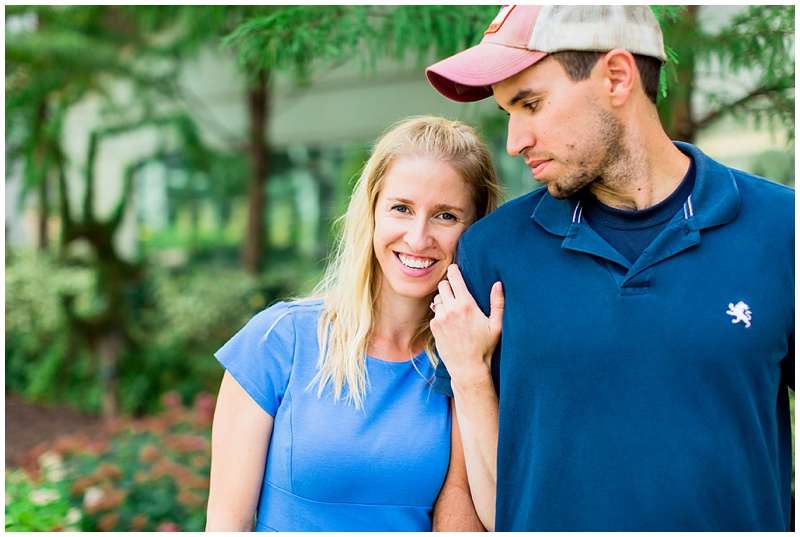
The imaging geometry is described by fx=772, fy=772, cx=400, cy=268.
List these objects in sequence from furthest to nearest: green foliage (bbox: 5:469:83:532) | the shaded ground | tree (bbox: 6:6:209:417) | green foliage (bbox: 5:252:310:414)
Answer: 1. green foliage (bbox: 5:252:310:414)
2. the shaded ground
3. tree (bbox: 6:6:209:417)
4. green foliage (bbox: 5:469:83:532)

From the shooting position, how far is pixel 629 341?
1711 mm

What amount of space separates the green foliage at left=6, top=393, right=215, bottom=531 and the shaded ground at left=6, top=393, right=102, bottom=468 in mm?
1814

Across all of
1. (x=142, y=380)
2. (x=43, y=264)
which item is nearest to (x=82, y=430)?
(x=142, y=380)

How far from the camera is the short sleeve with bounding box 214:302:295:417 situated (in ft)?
7.10

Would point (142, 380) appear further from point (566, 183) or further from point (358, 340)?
point (566, 183)

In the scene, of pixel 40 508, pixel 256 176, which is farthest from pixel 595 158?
pixel 256 176

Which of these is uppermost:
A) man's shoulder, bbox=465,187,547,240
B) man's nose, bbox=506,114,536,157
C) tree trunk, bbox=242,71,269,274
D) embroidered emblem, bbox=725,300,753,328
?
man's nose, bbox=506,114,536,157

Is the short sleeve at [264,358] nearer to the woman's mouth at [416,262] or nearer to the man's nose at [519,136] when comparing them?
the woman's mouth at [416,262]

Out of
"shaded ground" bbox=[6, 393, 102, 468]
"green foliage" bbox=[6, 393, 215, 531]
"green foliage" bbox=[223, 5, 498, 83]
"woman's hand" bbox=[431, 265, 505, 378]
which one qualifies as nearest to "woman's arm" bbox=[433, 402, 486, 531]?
"woman's hand" bbox=[431, 265, 505, 378]

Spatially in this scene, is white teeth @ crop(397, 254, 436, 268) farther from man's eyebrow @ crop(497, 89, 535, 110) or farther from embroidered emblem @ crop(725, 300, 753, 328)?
embroidered emblem @ crop(725, 300, 753, 328)

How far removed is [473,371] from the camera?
6.60ft

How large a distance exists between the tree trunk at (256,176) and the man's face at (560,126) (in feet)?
25.9

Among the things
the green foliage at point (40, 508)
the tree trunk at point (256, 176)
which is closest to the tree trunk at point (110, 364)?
the tree trunk at point (256, 176)

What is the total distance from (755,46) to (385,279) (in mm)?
1882
